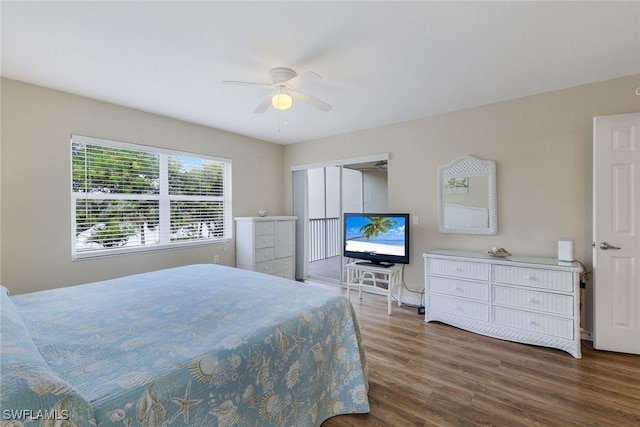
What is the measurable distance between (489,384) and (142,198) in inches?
155

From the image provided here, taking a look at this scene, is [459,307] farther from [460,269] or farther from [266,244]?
[266,244]

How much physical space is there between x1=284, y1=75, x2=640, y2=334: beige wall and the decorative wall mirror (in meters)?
0.08

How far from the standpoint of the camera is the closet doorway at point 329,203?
4.55 m

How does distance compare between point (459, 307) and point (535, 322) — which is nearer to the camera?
point (535, 322)

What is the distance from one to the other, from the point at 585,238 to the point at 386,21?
9.13ft

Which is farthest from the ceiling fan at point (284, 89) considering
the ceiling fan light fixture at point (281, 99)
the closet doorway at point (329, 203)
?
the closet doorway at point (329, 203)

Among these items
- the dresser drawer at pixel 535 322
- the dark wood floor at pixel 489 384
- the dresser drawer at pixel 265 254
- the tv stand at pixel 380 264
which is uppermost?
the dresser drawer at pixel 265 254

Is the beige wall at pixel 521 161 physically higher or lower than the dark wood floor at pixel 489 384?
higher

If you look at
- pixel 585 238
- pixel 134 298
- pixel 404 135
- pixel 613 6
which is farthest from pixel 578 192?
pixel 134 298

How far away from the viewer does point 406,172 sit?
3.83m

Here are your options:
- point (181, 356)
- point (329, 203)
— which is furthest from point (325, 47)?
point (329, 203)

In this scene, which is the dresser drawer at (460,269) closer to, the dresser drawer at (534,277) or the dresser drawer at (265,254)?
the dresser drawer at (534,277)

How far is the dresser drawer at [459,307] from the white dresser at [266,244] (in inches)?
91.8

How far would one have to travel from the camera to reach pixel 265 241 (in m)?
4.30
